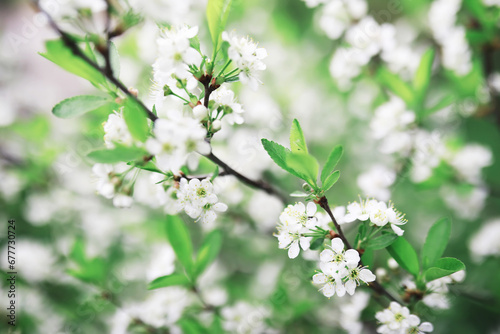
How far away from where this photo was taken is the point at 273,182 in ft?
6.11

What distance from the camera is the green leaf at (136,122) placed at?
0.84 metres

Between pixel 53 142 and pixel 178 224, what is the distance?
4.54 feet

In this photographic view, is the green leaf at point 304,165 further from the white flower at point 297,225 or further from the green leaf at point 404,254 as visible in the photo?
the green leaf at point 404,254

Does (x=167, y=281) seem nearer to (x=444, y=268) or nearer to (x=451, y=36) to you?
(x=444, y=268)

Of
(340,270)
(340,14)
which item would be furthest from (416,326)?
(340,14)

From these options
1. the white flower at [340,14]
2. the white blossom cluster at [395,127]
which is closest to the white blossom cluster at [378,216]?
the white blossom cluster at [395,127]

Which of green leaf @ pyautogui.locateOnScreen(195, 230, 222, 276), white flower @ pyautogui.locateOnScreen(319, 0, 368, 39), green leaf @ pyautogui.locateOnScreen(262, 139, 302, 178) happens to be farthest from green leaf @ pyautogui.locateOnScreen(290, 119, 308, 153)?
white flower @ pyautogui.locateOnScreen(319, 0, 368, 39)

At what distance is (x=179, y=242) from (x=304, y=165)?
0.61 m

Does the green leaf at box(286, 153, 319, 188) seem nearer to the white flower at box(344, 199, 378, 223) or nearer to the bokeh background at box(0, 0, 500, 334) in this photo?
the white flower at box(344, 199, 378, 223)

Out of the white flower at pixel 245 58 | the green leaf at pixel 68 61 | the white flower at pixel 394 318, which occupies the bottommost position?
the white flower at pixel 394 318

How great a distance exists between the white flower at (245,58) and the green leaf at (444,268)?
26.6 inches

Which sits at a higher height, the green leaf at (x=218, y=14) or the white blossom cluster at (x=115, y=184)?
the green leaf at (x=218, y=14)

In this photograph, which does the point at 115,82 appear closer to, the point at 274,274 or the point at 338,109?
the point at 274,274

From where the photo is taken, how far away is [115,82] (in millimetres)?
922
